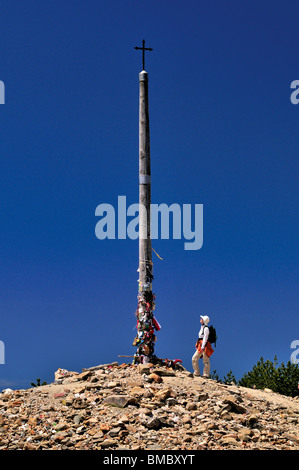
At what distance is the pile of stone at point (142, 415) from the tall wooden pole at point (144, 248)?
2.54ft

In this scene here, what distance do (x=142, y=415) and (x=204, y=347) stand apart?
5681mm

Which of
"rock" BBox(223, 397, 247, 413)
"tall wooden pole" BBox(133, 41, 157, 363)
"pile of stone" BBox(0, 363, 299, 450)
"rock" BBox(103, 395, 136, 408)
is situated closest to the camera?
"pile of stone" BBox(0, 363, 299, 450)

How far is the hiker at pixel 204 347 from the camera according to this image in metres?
17.8

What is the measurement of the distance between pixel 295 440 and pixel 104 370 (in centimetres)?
656

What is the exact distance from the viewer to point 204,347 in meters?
17.7

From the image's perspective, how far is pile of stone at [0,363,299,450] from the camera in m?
11.5

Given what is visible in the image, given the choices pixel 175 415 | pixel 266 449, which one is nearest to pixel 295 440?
pixel 266 449

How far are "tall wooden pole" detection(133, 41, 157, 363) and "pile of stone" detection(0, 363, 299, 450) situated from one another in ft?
2.54

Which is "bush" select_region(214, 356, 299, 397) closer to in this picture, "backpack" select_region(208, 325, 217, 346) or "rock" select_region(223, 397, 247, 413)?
"backpack" select_region(208, 325, 217, 346)

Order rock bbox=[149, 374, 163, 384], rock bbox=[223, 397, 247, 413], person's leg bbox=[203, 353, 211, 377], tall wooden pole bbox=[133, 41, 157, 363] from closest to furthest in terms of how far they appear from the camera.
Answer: rock bbox=[223, 397, 247, 413]
rock bbox=[149, 374, 163, 384]
tall wooden pole bbox=[133, 41, 157, 363]
person's leg bbox=[203, 353, 211, 377]

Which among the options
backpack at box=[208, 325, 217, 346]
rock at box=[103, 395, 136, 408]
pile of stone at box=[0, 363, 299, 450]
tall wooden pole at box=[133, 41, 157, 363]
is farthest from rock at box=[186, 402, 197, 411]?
backpack at box=[208, 325, 217, 346]

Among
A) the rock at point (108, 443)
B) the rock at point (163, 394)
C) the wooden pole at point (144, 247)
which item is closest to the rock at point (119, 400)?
the rock at point (163, 394)

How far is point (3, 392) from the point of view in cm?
1590

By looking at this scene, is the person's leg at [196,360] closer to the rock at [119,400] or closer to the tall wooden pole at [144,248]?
the tall wooden pole at [144,248]
